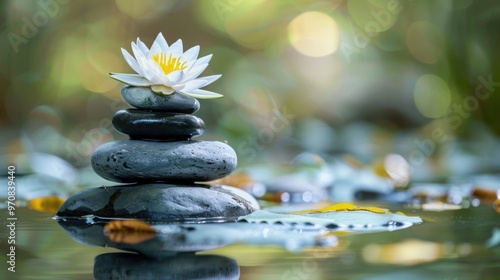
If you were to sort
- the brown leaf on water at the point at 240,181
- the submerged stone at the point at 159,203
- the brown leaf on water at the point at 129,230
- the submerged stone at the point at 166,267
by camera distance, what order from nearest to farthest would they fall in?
1. the submerged stone at the point at 166,267
2. the brown leaf on water at the point at 129,230
3. the submerged stone at the point at 159,203
4. the brown leaf on water at the point at 240,181

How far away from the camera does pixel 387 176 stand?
3.16 meters

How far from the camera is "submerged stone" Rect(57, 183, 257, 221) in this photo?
1.70 meters

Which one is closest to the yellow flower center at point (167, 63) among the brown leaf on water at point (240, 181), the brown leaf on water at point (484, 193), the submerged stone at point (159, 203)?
the submerged stone at point (159, 203)

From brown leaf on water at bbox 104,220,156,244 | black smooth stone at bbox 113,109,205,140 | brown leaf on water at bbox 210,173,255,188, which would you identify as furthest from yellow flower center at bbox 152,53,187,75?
brown leaf on water at bbox 210,173,255,188

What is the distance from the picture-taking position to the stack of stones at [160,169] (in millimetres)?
1721

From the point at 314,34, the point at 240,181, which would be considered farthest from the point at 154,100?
the point at 314,34

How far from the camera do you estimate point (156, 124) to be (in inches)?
70.8

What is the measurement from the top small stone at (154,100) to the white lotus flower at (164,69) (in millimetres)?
15

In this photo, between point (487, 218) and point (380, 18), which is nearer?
point (487, 218)

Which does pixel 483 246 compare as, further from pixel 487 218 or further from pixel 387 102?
pixel 387 102

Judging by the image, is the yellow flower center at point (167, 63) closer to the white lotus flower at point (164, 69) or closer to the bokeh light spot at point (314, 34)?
the white lotus flower at point (164, 69)

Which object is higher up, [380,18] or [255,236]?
[380,18]

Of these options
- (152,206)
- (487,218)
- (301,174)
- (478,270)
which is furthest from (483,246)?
(301,174)

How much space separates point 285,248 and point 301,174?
1.77 metres
